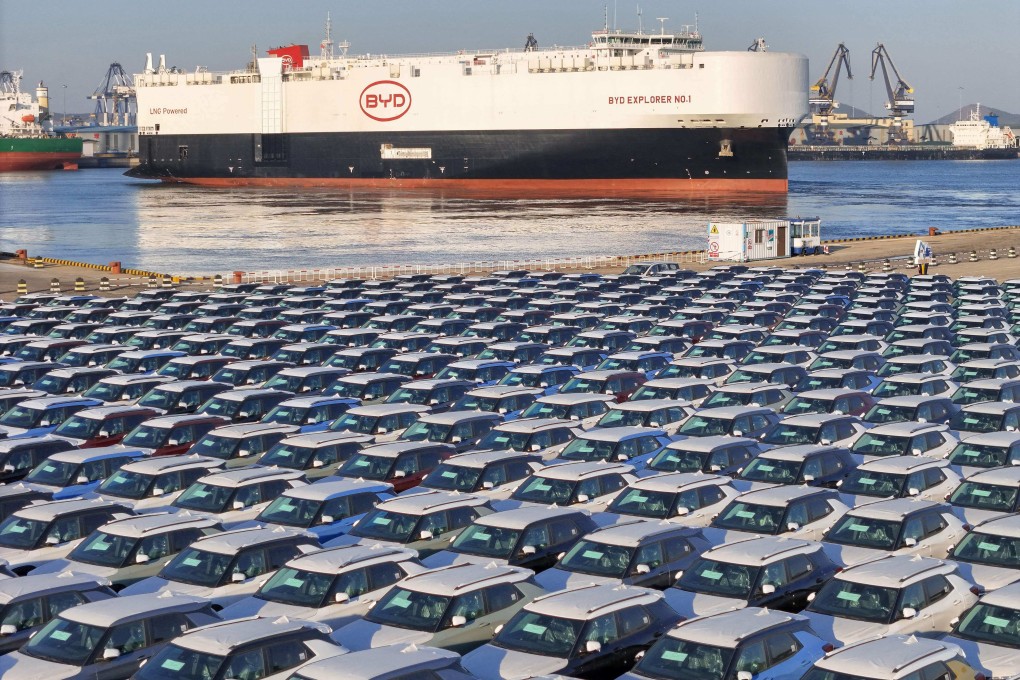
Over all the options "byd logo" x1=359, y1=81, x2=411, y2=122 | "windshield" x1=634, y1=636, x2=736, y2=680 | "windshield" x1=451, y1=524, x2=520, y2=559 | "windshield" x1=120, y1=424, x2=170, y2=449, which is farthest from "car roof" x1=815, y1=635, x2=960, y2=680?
"byd logo" x1=359, y1=81, x2=411, y2=122

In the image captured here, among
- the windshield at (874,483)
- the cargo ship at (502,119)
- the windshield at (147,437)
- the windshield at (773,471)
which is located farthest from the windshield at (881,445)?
the cargo ship at (502,119)

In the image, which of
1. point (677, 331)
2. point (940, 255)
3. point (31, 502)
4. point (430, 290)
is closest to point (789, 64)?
point (940, 255)

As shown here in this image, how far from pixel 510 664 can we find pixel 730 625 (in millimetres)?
1844

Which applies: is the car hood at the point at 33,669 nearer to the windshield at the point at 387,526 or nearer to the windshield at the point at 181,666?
the windshield at the point at 181,666

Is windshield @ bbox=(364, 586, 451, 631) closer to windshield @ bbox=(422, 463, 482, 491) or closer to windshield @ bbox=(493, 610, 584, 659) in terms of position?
windshield @ bbox=(493, 610, 584, 659)

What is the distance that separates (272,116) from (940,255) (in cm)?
10792

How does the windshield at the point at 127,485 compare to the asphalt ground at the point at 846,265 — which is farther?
the asphalt ground at the point at 846,265

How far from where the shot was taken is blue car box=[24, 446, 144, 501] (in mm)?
17750

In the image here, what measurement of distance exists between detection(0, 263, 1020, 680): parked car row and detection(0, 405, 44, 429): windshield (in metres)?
0.07

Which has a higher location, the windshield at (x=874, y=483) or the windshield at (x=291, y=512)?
the windshield at (x=874, y=483)

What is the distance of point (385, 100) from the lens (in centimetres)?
14750

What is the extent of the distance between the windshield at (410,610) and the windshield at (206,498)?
4512 mm

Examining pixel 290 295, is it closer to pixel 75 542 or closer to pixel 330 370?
pixel 330 370

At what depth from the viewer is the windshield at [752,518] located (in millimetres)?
14984
